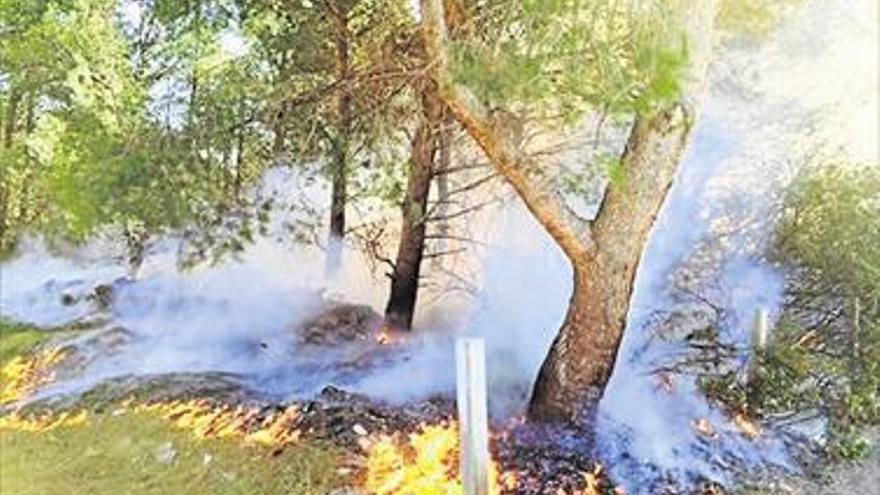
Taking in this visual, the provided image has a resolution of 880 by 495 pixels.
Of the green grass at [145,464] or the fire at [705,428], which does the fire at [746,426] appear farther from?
Result: the green grass at [145,464]

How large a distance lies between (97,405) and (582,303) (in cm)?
361

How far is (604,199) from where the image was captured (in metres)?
5.53

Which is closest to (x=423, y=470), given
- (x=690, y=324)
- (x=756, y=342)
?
(x=756, y=342)

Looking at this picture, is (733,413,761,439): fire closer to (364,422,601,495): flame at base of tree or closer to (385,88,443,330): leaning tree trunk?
(364,422,601,495): flame at base of tree

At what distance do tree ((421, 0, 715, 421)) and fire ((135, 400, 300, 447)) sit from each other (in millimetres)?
1491

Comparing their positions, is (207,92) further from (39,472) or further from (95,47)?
(39,472)

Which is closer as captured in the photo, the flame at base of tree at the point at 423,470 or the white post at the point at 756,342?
the flame at base of tree at the point at 423,470

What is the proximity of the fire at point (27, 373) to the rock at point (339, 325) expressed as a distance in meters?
2.11

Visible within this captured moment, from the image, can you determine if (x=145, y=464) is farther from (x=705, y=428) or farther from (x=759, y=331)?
(x=759, y=331)

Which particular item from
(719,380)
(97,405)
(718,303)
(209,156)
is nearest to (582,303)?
(719,380)

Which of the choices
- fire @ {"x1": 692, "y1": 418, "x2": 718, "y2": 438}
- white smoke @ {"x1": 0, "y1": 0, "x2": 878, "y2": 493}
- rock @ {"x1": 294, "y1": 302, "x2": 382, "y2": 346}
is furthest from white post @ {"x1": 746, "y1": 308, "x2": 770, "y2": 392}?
rock @ {"x1": 294, "y1": 302, "x2": 382, "y2": 346}

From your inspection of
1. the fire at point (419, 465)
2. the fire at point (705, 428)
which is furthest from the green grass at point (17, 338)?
the fire at point (705, 428)

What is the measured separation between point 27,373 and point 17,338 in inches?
38.3

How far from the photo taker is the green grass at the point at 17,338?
8914mm
